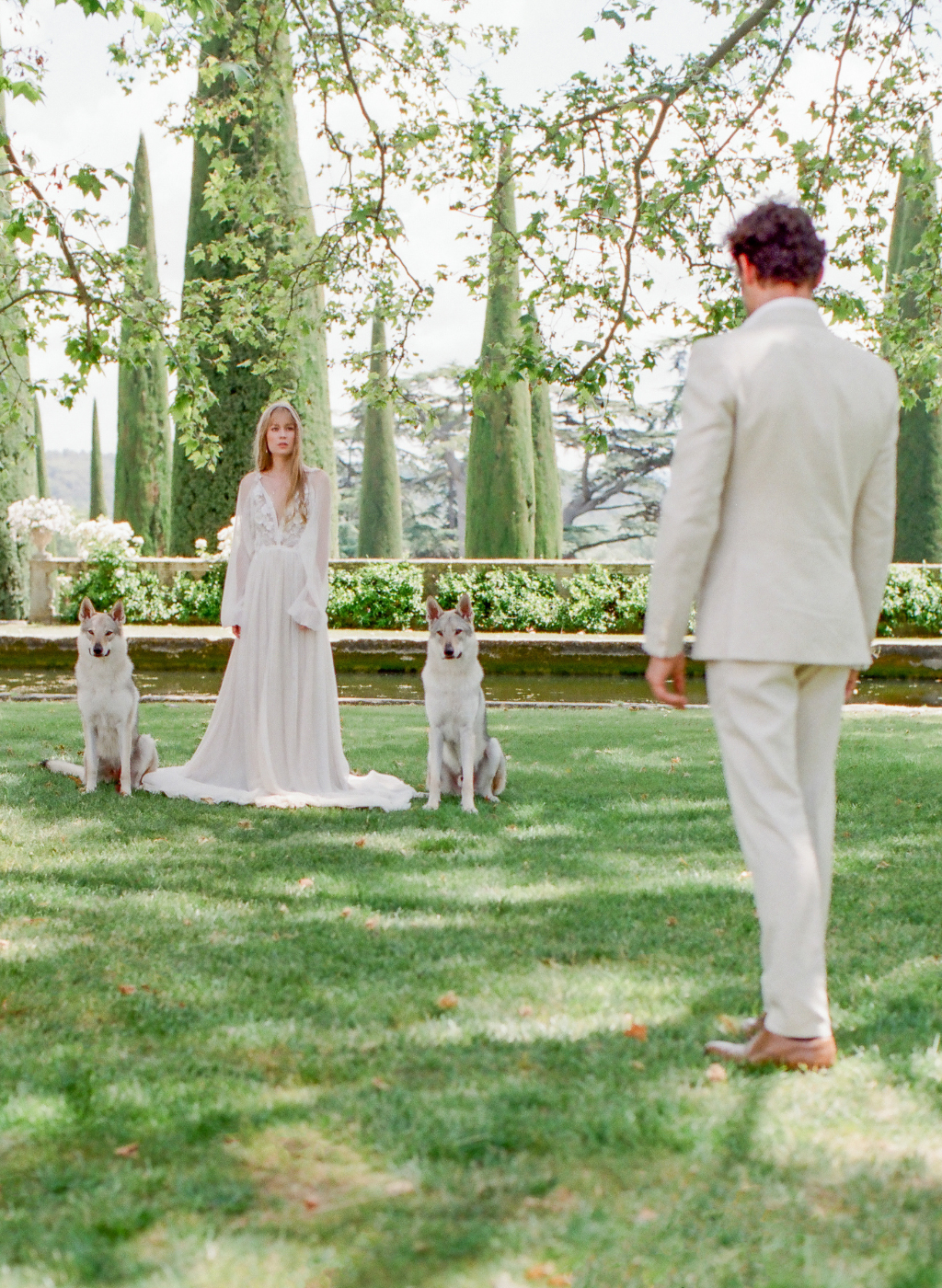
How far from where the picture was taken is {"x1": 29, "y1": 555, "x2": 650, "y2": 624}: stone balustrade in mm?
20625

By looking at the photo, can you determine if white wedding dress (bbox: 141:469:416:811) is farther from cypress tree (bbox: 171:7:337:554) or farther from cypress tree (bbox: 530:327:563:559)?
cypress tree (bbox: 530:327:563:559)

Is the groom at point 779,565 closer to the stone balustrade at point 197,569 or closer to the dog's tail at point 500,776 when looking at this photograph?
the dog's tail at point 500,776

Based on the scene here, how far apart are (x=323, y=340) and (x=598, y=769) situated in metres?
17.0

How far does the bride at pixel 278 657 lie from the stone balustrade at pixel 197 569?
13343 mm

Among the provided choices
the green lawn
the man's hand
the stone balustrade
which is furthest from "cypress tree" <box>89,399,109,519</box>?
the man's hand

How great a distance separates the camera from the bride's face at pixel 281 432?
22.7ft

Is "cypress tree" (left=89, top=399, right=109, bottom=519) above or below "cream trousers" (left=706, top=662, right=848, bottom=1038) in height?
above

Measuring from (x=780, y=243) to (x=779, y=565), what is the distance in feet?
2.66

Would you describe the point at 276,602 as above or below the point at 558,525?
below

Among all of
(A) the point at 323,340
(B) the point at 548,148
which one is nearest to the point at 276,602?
(B) the point at 548,148

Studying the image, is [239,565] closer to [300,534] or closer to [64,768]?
[300,534]

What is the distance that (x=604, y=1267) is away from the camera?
2109mm

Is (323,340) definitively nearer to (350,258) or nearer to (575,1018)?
(350,258)

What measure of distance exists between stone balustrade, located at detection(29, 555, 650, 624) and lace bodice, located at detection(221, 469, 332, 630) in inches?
526
